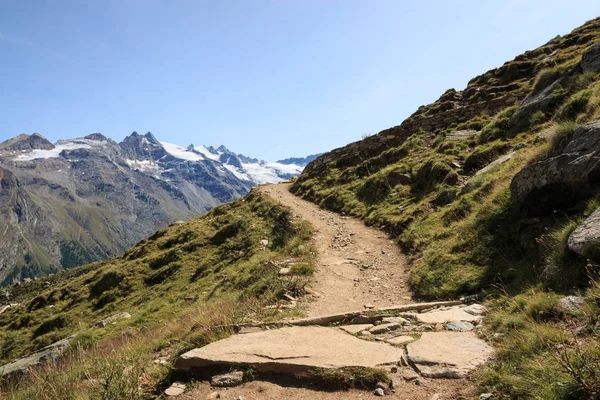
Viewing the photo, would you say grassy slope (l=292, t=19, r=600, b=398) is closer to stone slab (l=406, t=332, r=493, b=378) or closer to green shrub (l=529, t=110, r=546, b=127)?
green shrub (l=529, t=110, r=546, b=127)

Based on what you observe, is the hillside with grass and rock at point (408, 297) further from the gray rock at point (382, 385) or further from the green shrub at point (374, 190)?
the green shrub at point (374, 190)

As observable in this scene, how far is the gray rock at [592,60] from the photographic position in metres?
18.0

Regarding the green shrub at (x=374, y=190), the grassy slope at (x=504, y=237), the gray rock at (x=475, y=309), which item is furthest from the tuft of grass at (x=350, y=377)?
the green shrub at (x=374, y=190)

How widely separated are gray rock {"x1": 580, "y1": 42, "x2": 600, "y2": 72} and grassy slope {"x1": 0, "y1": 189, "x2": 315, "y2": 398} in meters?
17.8

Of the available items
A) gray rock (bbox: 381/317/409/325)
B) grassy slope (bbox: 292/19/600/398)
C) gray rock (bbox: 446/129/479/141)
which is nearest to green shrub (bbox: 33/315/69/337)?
grassy slope (bbox: 292/19/600/398)

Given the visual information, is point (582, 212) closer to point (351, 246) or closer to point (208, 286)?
point (351, 246)

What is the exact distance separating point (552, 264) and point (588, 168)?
3182mm

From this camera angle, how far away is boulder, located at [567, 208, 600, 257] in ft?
22.8

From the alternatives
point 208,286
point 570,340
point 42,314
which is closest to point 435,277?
point 570,340

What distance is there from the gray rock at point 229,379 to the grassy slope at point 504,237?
430cm

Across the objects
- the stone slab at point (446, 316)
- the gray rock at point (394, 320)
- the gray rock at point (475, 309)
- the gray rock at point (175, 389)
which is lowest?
the gray rock at point (475, 309)

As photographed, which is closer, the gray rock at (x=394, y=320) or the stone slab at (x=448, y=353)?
the stone slab at (x=448, y=353)

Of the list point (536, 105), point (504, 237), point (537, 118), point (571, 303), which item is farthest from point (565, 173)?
point (536, 105)

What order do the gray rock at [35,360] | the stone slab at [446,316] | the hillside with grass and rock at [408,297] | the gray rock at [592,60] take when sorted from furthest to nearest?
the gray rock at [592,60]
the gray rock at [35,360]
the stone slab at [446,316]
the hillside with grass and rock at [408,297]
